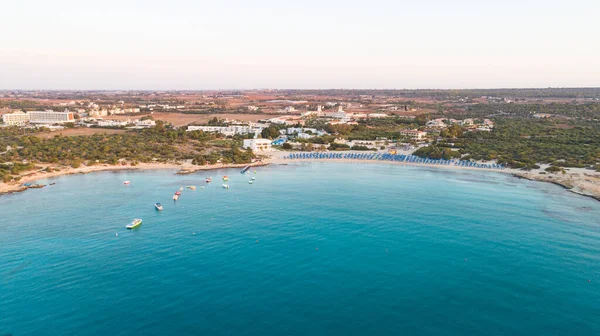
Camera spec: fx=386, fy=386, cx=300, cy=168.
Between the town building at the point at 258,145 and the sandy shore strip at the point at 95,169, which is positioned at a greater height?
A: the town building at the point at 258,145

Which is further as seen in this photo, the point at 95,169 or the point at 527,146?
the point at 527,146

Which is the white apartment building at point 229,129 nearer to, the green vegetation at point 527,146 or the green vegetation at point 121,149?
the green vegetation at point 121,149

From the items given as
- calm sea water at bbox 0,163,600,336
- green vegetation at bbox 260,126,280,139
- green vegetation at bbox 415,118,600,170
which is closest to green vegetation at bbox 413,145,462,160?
green vegetation at bbox 415,118,600,170

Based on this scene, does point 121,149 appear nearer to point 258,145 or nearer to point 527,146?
point 258,145

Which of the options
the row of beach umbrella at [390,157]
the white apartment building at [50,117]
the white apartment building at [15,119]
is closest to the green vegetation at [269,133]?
the row of beach umbrella at [390,157]

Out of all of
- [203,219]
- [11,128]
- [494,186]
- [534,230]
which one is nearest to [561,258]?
[534,230]

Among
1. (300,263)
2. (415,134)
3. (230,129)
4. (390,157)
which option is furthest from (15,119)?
→ (300,263)

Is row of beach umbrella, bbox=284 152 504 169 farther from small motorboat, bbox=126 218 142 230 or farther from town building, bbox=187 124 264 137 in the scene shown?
small motorboat, bbox=126 218 142 230
